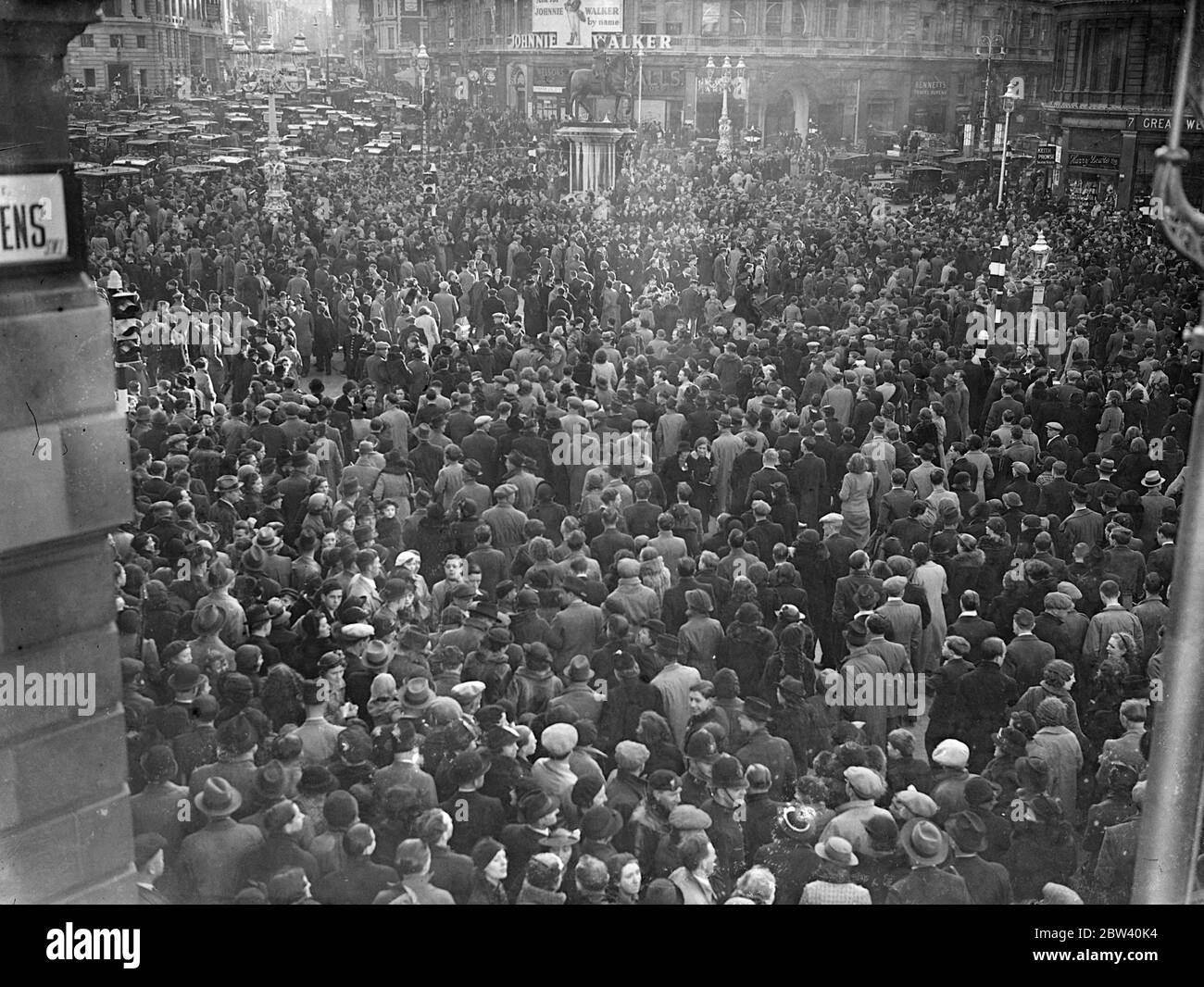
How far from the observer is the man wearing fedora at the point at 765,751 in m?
7.28

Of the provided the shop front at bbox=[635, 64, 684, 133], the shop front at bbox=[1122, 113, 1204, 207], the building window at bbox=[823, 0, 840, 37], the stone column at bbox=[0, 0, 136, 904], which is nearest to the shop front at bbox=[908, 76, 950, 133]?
the building window at bbox=[823, 0, 840, 37]

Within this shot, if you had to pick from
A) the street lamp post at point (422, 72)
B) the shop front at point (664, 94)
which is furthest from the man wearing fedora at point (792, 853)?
the shop front at point (664, 94)

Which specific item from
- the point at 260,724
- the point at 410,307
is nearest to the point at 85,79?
the point at 410,307

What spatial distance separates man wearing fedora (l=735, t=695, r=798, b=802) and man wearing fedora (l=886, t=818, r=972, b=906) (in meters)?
1.04

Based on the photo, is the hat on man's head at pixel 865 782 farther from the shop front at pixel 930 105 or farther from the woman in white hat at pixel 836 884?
the shop front at pixel 930 105

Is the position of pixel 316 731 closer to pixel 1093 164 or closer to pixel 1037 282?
pixel 1037 282

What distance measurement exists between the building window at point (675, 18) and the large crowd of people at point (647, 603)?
3001cm

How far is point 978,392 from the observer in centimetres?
1620

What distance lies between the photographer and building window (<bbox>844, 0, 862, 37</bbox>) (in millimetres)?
40375

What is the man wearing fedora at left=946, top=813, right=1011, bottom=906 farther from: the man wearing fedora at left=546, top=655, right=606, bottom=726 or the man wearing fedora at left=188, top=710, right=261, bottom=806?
the man wearing fedora at left=188, top=710, right=261, bottom=806

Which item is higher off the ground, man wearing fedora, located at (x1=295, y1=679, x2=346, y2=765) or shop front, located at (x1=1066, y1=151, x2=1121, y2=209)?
shop front, located at (x1=1066, y1=151, x2=1121, y2=209)

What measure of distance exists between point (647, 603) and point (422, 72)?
1447 inches

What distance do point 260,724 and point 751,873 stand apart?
276 centimetres

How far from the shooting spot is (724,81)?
1847 inches
